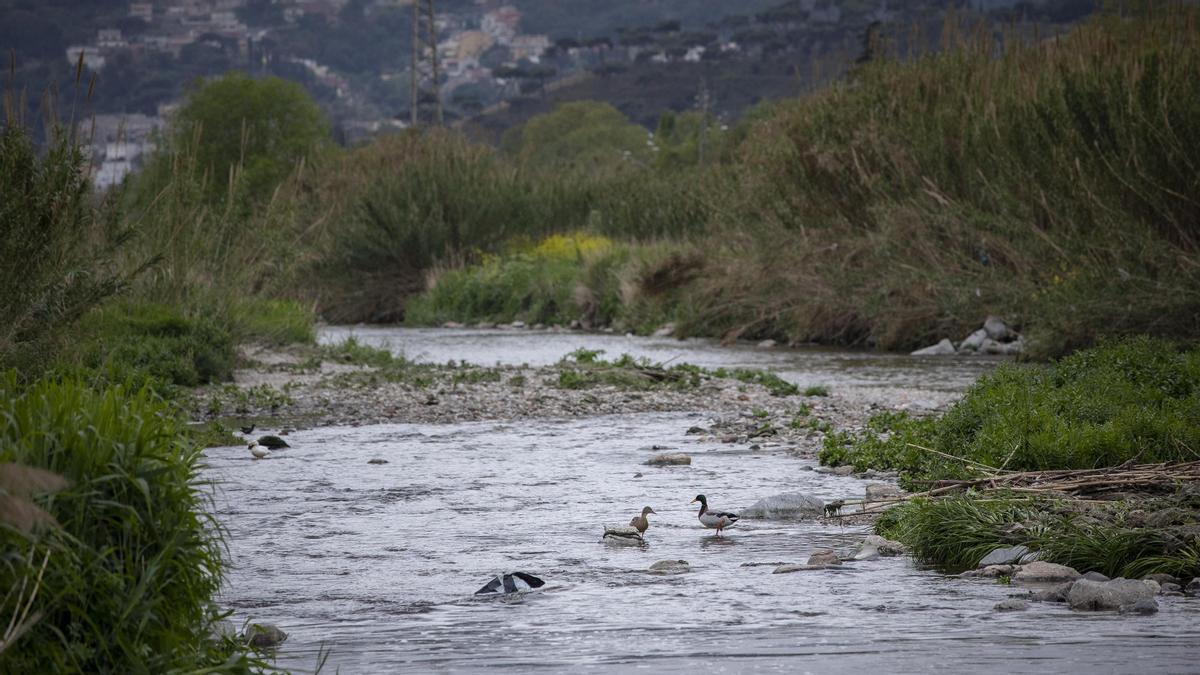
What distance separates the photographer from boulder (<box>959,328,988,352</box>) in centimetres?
2423

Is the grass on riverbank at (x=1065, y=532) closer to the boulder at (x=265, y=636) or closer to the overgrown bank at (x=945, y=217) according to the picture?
the boulder at (x=265, y=636)

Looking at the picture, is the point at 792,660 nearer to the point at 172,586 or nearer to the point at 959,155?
the point at 172,586

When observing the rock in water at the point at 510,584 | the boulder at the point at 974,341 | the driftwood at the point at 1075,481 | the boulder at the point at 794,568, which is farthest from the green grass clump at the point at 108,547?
the boulder at the point at 974,341

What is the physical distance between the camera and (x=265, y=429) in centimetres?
1522

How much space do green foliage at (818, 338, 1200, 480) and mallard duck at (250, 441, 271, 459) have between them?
5.03 meters

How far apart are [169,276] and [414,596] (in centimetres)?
1285

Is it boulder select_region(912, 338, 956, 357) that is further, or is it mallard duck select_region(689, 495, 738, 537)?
boulder select_region(912, 338, 956, 357)

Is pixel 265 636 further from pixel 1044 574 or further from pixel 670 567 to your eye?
pixel 1044 574

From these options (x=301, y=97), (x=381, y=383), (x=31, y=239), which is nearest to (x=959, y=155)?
(x=381, y=383)

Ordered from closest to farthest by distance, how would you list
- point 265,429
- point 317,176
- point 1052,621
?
point 1052,621 < point 265,429 < point 317,176

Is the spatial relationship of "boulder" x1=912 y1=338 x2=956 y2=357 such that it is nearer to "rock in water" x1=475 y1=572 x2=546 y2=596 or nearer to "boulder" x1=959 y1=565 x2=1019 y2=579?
"boulder" x1=959 y1=565 x2=1019 y2=579

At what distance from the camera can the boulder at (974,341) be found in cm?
2423

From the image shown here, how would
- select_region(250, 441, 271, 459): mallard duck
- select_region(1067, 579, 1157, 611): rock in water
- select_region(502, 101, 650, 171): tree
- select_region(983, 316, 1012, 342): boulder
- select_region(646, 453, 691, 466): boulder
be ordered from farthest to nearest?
select_region(502, 101, 650, 171): tree → select_region(983, 316, 1012, 342): boulder → select_region(250, 441, 271, 459): mallard duck → select_region(646, 453, 691, 466): boulder → select_region(1067, 579, 1157, 611): rock in water

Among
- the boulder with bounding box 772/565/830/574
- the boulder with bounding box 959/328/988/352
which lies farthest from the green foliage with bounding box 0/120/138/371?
the boulder with bounding box 959/328/988/352
